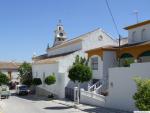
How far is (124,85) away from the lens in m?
27.5

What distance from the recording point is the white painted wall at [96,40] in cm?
4519

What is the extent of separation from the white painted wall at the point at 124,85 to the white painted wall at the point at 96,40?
15.9 m

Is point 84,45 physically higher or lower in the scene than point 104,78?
higher

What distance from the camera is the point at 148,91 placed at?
1658 centimetres

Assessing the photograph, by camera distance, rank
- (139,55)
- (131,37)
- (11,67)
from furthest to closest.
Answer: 1. (11,67)
2. (131,37)
3. (139,55)

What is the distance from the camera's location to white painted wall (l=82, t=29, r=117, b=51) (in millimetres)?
45191

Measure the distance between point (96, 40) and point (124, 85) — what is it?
19475mm

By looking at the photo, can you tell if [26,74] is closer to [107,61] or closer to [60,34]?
[60,34]

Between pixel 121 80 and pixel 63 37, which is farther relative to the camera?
pixel 63 37

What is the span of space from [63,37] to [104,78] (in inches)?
1333

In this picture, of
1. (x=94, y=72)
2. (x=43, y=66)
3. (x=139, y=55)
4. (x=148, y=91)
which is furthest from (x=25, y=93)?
(x=148, y=91)

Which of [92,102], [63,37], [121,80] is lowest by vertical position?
[92,102]

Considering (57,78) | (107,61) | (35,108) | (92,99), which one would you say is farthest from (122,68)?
(57,78)

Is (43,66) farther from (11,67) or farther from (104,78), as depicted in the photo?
(11,67)
